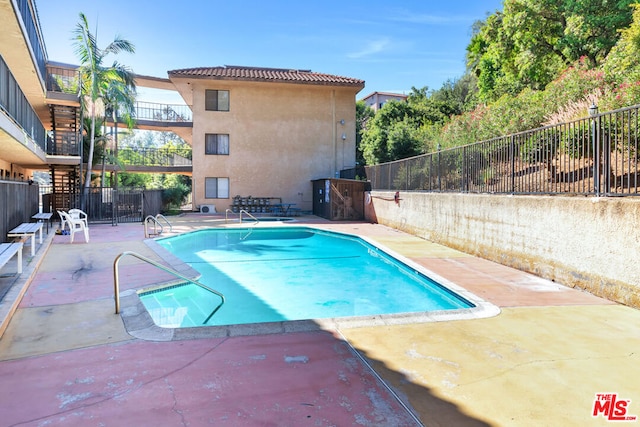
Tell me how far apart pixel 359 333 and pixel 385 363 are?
83 centimetres

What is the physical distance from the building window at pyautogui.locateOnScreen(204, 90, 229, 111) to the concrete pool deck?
19.6 metres

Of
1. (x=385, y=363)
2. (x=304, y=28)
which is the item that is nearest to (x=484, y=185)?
(x=385, y=363)

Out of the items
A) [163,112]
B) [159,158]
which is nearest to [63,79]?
[163,112]

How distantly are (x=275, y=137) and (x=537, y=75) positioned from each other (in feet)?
46.6

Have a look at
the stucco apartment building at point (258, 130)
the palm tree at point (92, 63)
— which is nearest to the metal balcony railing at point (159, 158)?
the stucco apartment building at point (258, 130)

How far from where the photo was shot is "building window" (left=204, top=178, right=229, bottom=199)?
78.2 feet

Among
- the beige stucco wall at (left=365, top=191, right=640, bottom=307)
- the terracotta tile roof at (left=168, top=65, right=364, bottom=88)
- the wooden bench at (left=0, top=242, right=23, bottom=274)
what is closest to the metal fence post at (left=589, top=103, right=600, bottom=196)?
the beige stucco wall at (left=365, top=191, right=640, bottom=307)

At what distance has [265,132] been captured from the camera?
955 inches

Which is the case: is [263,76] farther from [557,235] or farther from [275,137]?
[557,235]

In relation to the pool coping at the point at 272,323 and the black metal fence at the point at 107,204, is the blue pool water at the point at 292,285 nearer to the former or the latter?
the pool coping at the point at 272,323

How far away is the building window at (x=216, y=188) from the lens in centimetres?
2383

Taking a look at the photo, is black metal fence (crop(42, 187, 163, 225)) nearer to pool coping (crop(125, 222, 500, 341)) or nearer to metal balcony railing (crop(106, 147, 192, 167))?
metal balcony railing (crop(106, 147, 192, 167))

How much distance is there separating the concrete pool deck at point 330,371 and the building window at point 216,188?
1839 centimetres

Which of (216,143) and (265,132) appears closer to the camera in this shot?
(216,143)
